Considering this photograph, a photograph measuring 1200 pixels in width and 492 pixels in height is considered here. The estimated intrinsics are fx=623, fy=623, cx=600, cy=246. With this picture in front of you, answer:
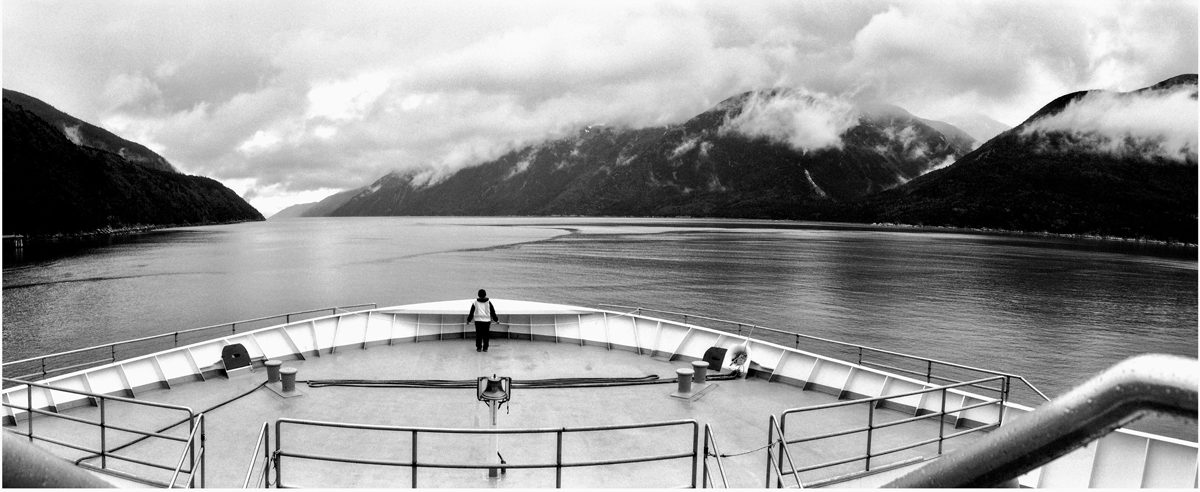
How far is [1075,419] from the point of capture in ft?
5.58

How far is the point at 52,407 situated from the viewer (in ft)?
35.0

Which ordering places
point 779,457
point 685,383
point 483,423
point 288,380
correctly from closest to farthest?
point 779,457
point 483,423
point 288,380
point 685,383

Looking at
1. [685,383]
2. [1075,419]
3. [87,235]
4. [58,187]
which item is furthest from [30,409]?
[58,187]

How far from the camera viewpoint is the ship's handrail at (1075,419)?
1.57 meters

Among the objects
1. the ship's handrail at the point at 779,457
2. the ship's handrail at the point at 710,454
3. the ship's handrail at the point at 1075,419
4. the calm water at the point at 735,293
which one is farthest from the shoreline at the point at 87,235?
the ship's handrail at the point at 1075,419

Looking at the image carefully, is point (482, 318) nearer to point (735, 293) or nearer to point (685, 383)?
point (685, 383)

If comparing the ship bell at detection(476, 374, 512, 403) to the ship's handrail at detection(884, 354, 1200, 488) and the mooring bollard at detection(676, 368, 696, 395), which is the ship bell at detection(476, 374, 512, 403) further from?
the ship's handrail at detection(884, 354, 1200, 488)

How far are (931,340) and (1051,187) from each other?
204044 mm

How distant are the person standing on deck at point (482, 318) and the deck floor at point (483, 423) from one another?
58 cm

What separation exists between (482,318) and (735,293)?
133 feet

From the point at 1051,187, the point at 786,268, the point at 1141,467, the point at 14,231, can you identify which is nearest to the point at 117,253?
the point at 14,231

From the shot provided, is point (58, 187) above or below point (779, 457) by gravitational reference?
above

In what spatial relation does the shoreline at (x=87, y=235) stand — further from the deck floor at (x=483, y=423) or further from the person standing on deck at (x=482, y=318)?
the person standing on deck at (x=482, y=318)

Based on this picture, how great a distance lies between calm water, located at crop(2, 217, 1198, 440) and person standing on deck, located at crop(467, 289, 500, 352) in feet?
80.1
